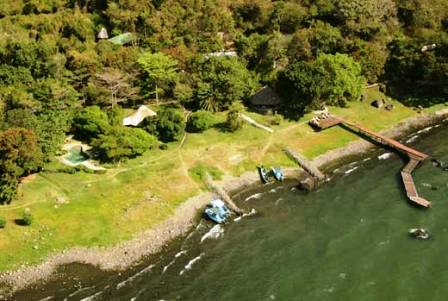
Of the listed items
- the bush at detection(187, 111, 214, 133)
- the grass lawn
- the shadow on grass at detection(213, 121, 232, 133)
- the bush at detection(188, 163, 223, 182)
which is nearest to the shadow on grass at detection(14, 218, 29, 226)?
the grass lawn

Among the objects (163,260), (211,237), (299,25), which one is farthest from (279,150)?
(299,25)

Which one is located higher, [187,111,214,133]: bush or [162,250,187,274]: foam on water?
[187,111,214,133]: bush

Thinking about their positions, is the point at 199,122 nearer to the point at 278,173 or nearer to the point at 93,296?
the point at 278,173

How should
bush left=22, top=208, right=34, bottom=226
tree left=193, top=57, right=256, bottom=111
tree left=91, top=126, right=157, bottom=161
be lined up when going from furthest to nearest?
tree left=193, top=57, right=256, bottom=111, tree left=91, top=126, right=157, bottom=161, bush left=22, top=208, right=34, bottom=226

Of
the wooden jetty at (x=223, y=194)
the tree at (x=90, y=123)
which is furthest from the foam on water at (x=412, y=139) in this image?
the tree at (x=90, y=123)

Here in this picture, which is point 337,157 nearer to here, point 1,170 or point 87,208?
point 87,208

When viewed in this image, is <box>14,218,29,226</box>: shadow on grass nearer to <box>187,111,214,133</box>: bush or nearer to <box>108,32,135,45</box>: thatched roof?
<box>187,111,214,133</box>: bush

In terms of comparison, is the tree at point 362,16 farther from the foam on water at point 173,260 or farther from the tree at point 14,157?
the tree at point 14,157

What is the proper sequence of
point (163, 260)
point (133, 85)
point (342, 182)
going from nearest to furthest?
point (163, 260)
point (342, 182)
point (133, 85)
